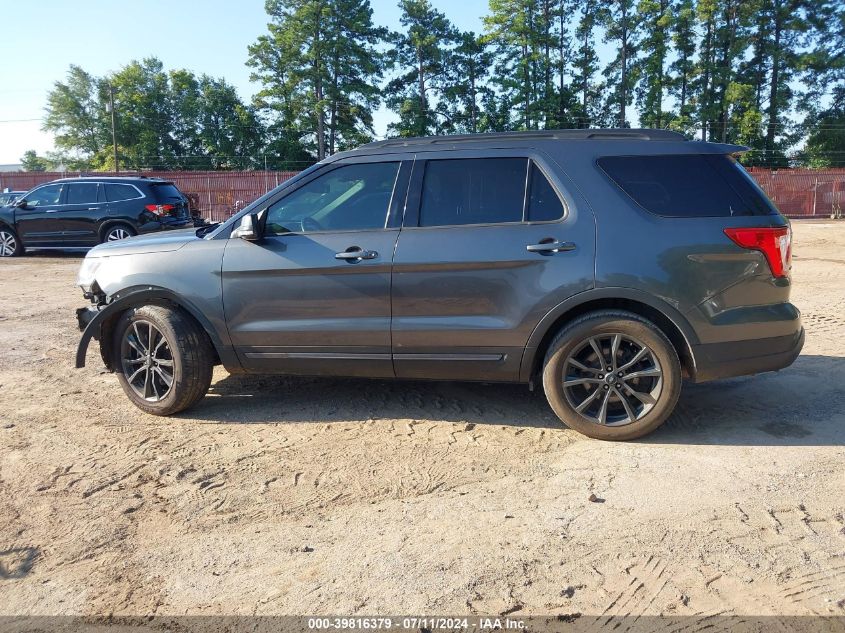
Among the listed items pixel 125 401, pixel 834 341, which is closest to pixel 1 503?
pixel 125 401

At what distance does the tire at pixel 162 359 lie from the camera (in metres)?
4.52

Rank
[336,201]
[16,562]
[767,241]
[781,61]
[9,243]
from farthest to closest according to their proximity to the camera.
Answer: [781,61], [9,243], [336,201], [767,241], [16,562]

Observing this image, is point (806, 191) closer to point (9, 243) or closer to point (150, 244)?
point (9, 243)

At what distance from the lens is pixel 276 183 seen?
32.3m

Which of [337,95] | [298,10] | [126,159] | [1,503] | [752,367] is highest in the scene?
[298,10]

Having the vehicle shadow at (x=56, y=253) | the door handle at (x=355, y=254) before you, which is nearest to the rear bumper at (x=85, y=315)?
the door handle at (x=355, y=254)

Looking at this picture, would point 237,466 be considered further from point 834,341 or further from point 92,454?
point 834,341

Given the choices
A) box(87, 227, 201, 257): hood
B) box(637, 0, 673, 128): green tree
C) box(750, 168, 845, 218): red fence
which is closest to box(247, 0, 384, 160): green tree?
box(637, 0, 673, 128): green tree

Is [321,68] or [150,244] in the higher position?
[321,68]

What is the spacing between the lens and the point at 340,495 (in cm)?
349

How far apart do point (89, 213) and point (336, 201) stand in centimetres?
1155

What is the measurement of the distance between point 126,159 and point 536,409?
6592 centimetres

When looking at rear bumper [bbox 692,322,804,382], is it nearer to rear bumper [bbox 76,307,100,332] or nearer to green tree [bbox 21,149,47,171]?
rear bumper [bbox 76,307,100,332]

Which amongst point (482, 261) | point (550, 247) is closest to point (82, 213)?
point (482, 261)
